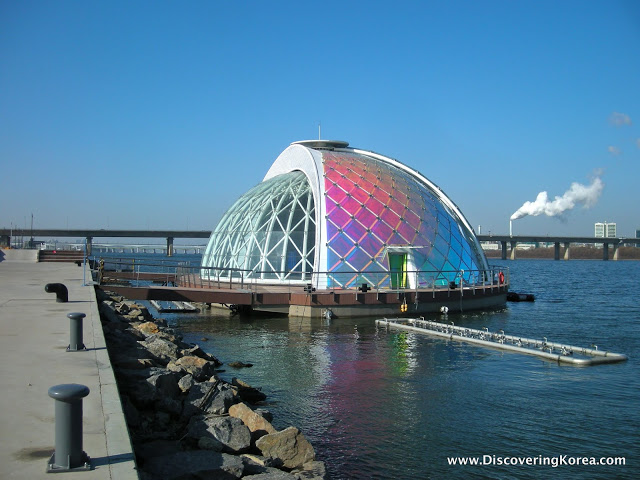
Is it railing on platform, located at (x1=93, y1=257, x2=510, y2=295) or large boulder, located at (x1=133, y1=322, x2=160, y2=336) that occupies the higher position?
railing on platform, located at (x1=93, y1=257, x2=510, y2=295)

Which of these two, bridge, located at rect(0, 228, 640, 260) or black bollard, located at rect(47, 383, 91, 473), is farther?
bridge, located at rect(0, 228, 640, 260)

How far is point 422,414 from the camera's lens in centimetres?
1371

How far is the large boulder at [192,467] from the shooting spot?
812 centimetres

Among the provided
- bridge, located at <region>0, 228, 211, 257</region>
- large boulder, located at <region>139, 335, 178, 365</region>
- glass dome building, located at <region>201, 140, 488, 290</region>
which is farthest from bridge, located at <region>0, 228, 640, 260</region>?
→ large boulder, located at <region>139, 335, 178, 365</region>

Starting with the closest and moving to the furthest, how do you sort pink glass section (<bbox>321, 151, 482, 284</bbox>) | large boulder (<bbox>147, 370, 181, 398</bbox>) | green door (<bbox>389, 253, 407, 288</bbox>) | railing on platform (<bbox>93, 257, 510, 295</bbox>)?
1. large boulder (<bbox>147, 370, 181, 398</bbox>)
2. railing on platform (<bbox>93, 257, 510, 295</bbox>)
3. pink glass section (<bbox>321, 151, 482, 284</bbox>)
4. green door (<bbox>389, 253, 407, 288</bbox>)

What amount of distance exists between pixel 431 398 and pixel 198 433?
7.01m

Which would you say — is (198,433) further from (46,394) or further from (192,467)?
(46,394)

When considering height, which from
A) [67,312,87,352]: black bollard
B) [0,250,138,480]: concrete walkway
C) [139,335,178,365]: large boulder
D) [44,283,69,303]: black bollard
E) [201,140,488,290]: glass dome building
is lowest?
[139,335,178,365]: large boulder

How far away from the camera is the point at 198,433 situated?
31.9 feet

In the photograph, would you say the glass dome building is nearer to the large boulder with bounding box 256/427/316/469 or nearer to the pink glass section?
the pink glass section

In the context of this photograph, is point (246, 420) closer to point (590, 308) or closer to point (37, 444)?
point (37, 444)

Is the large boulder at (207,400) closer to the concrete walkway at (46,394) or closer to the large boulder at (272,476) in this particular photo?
the concrete walkway at (46,394)

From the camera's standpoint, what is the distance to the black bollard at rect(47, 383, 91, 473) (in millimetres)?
6145

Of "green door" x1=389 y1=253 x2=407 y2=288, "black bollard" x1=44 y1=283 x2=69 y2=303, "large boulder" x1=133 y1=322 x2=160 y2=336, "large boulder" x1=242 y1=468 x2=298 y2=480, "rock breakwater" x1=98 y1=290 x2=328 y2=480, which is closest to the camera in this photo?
"large boulder" x1=242 y1=468 x2=298 y2=480
